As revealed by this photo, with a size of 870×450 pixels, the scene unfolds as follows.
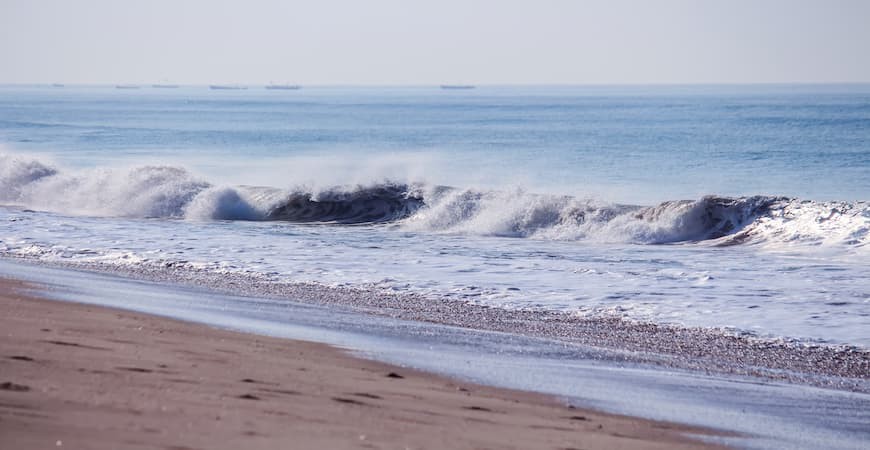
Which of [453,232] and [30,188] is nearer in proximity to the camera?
[453,232]

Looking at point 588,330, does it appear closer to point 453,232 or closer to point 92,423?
point 92,423

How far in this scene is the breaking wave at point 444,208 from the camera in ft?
62.7

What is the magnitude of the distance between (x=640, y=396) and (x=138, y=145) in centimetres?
4881

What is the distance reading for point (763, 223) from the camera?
19.6 metres

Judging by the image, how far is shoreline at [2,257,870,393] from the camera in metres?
8.16

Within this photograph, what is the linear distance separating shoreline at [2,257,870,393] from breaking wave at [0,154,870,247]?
865cm

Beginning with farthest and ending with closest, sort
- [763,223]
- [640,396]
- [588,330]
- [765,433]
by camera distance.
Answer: [763,223] → [588,330] → [640,396] → [765,433]

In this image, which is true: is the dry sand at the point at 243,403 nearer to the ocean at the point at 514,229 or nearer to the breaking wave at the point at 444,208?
the ocean at the point at 514,229

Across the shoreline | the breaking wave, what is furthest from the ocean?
the shoreline

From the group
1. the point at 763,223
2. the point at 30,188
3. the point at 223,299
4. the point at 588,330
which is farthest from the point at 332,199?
the point at 588,330

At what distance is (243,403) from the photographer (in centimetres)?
521

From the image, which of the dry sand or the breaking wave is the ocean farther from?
the dry sand

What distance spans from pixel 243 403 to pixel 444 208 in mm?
16881

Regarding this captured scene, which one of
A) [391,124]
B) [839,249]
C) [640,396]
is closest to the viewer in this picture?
[640,396]
